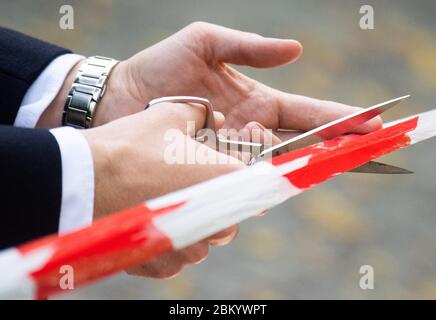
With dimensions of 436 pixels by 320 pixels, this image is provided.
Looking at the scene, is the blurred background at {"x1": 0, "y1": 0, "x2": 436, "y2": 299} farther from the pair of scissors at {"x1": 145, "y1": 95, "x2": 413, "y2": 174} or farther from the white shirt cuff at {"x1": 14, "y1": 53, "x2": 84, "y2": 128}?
the pair of scissors at {"x1": 145, "y1": 95, "x2": 413, "y2": 174}

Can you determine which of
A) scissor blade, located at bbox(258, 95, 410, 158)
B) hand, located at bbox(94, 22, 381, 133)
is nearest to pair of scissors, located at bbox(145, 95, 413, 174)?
scissor blade, located at bbox(258, 95, 410, 158)

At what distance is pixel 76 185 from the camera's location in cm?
56

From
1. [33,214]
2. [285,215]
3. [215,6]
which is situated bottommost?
[285,215]

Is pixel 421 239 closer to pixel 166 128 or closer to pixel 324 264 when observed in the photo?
pixel 324 264

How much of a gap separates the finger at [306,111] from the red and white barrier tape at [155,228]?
24 cm

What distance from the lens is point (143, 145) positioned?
60cm

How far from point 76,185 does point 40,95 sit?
1.22 feet

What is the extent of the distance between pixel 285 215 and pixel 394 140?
2.90ft

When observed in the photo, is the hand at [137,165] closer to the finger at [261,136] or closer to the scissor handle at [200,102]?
the scissor handle at [200,102]

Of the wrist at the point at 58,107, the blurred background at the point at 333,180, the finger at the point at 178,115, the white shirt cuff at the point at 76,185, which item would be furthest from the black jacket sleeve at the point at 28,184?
the blurred background at the point at 333,180

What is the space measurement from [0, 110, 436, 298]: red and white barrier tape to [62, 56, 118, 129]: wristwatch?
39 cm

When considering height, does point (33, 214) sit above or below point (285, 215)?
above
